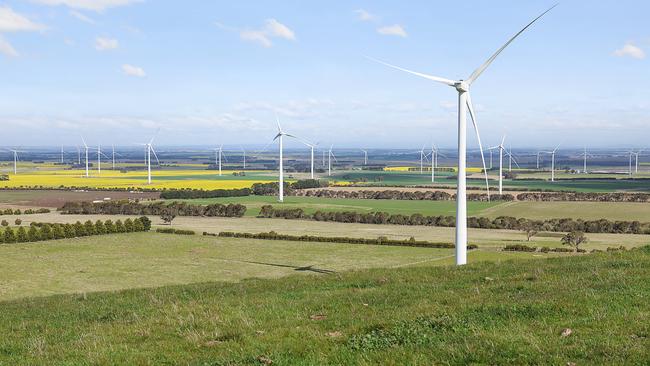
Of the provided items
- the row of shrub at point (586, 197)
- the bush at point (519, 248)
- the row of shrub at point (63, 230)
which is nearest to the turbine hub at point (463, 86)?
the bush at point (519, 248)

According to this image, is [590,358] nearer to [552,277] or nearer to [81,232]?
[552,277]

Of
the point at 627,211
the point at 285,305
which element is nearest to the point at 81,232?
the point at 285,305

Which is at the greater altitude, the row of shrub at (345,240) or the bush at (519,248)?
the bush at (519,248)

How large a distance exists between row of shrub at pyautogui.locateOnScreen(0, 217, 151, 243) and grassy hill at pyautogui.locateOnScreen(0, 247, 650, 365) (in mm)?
47485

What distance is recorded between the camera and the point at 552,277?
19484mm

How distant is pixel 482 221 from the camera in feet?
282

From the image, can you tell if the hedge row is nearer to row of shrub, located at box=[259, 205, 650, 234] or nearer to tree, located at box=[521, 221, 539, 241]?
row of shrub, located at box=[259, 205, 650, 234]

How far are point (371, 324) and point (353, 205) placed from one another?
105 metres

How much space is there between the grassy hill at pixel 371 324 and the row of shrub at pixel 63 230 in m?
47.5

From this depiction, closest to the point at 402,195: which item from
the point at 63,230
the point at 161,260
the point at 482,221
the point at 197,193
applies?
the point at 197,193

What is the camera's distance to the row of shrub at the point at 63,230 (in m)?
64.6

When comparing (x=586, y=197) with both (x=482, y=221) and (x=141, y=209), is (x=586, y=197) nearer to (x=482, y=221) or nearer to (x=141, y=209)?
(x=482, y=221)

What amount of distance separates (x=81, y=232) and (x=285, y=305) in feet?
→ 190

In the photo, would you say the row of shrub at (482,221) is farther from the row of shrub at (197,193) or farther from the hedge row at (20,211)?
the hedge row at (20,211)
